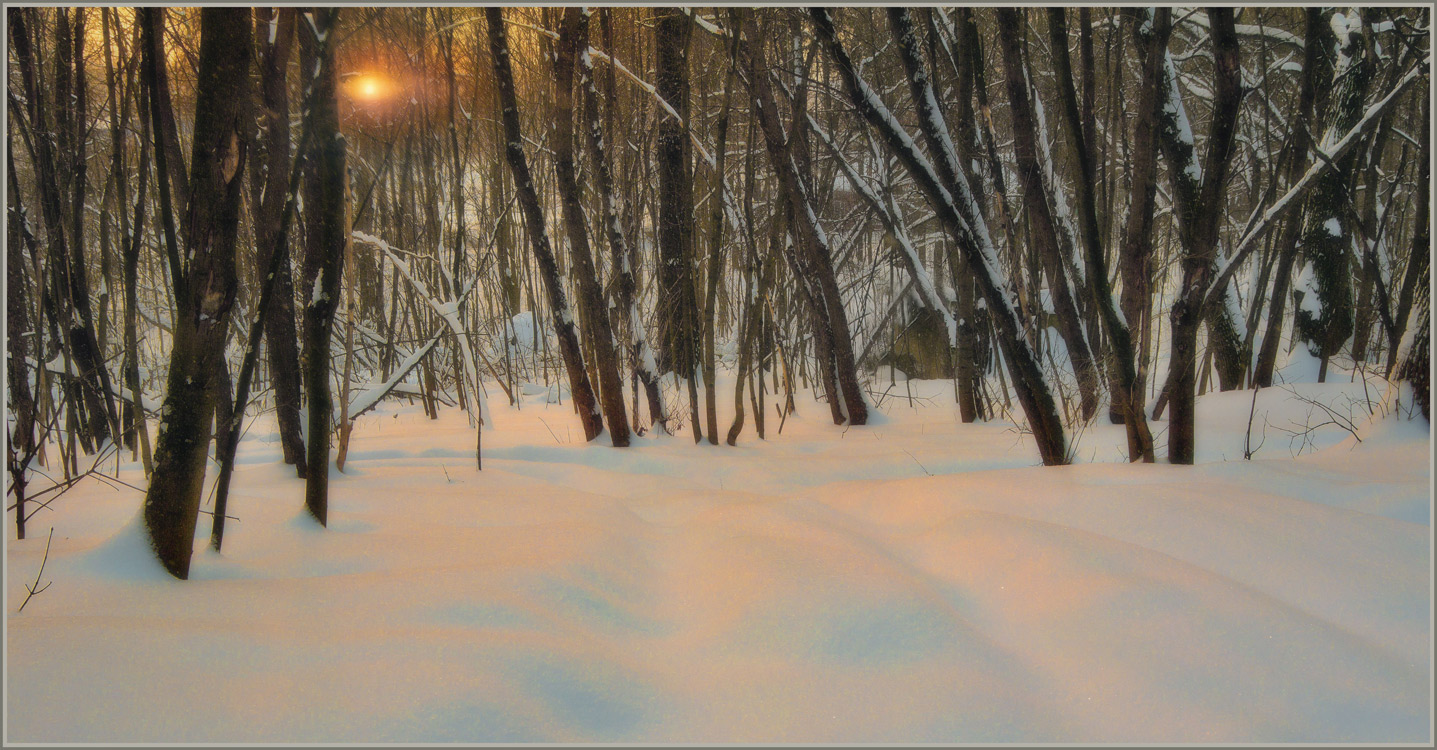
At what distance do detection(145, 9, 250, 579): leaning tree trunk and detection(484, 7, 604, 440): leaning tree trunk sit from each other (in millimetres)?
2400

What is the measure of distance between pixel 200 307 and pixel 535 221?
277cm

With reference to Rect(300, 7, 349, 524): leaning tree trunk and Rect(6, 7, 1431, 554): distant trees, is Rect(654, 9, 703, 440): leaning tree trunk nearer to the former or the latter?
Rect(6, 7, 1431, 554): distant trees

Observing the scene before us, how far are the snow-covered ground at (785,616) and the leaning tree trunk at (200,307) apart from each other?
12 centimetres

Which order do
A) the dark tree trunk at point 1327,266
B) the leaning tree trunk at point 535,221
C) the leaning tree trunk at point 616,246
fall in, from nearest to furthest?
the leaning tree trunk at point 535,221 → the leaning tree trunk at point 616,246 → the dark tree trunk at point 1327,266

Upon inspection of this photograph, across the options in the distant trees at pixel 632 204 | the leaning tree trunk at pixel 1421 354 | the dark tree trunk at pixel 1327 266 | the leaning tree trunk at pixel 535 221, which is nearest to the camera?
the distant trees at pixel 632 204

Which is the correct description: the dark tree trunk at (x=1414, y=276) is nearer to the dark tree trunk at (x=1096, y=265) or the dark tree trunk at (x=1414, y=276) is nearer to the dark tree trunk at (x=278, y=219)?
the dark tree trunk at (x=1096, y=265)

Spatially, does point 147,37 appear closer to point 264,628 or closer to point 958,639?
point 264,628

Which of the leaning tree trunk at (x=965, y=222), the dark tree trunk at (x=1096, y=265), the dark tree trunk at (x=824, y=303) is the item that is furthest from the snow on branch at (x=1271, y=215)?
the dark tree trunk at (x=824, y=303)

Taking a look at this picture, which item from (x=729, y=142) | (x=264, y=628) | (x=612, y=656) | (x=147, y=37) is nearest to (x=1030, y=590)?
(x=612, y=656)

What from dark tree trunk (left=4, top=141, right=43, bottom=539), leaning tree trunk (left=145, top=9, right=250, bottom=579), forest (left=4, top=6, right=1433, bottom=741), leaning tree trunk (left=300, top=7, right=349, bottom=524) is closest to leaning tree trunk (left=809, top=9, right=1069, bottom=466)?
forest (left=4, top=6, right=1433, bottom=741)

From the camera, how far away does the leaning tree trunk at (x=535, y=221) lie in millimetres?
4051

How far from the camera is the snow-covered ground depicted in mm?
1171

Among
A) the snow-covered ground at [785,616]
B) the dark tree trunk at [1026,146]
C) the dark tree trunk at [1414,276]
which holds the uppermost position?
the dark tree trunk at [1026,146]

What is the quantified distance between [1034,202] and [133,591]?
346cm
